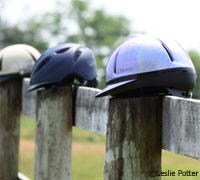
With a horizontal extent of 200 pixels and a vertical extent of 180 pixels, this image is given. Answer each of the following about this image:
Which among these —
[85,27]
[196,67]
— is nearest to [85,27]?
[85,27]

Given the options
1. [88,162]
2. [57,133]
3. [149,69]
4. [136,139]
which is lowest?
[88,162]

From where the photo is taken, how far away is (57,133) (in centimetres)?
282

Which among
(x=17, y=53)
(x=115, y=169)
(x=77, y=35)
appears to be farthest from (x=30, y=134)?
(x=77, y=35)

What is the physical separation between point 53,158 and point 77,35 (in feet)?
154

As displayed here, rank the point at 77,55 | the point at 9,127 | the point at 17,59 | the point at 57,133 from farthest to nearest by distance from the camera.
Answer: the point at 9,127 → the point at 17,59 → the point at 77,55 → the point at 57,133

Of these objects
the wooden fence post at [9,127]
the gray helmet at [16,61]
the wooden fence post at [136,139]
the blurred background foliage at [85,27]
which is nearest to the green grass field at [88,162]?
the wooden fence post at [9,127]

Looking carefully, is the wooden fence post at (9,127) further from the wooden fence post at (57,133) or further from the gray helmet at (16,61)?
the wooden fence post at (57,133)

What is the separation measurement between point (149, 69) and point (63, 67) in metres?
0.98

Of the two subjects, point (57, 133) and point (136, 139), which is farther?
point (57, 133)

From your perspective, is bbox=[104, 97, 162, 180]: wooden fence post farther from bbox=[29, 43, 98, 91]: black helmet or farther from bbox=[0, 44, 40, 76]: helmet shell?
bbox=[0, 44, 40, 76]: helmet shell

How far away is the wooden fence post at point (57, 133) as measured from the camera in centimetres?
282

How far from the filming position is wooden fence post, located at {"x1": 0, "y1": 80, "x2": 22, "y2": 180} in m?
3.79

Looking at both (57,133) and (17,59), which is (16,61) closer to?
(17,59)

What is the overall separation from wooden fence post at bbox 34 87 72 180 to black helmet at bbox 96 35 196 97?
0.75 m
